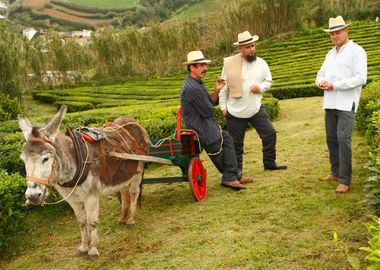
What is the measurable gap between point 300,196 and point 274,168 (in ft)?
4.78

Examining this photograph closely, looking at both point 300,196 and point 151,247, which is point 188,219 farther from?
point 300,196

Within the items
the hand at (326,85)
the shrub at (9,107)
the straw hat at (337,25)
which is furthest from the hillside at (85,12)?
the hand at (326,85)

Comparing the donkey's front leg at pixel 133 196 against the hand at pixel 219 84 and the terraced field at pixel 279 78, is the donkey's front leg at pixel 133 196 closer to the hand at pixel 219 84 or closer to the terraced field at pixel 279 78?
the hand at pixel 219 84

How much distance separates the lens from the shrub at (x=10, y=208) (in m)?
4.96

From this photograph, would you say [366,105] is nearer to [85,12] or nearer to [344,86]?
[344,86]

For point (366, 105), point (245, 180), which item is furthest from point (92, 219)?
point (366, 105)

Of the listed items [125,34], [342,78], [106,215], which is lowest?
[106,215]

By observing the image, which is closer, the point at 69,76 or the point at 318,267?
the point at 318,267

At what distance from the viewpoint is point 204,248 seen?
441cm

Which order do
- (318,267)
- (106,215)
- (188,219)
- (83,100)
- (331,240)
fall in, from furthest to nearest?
(83,100)
(106,215)
(188,219)
(331,240)
(318,267)

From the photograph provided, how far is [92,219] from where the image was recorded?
174 inches

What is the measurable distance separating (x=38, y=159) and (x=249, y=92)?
3606 millimetres

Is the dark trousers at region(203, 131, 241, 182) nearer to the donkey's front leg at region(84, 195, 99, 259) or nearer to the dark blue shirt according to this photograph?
the dark blue shirt

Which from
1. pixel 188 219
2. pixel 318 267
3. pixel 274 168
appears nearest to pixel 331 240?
pixel 318 267
